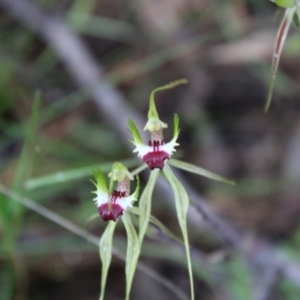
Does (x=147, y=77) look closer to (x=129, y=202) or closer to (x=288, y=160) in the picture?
(x=288, y=160)

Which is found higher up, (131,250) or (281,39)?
(281,39)

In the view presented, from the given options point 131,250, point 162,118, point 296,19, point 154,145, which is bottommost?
point 131,250

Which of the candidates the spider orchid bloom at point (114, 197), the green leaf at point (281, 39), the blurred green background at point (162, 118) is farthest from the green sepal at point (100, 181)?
the blurred green background at point (162, 118)

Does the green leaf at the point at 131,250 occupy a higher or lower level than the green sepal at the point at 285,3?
lower

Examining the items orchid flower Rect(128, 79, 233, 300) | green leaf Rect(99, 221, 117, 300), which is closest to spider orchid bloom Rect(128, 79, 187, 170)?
orchid flower Rect(128, 79, 233, 300)

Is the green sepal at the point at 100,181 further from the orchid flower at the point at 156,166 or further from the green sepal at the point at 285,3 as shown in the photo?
the green sepal at the point at 285,3

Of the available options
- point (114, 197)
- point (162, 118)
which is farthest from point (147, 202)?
point (162, 118)

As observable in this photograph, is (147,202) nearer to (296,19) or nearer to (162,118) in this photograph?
(296,19)
